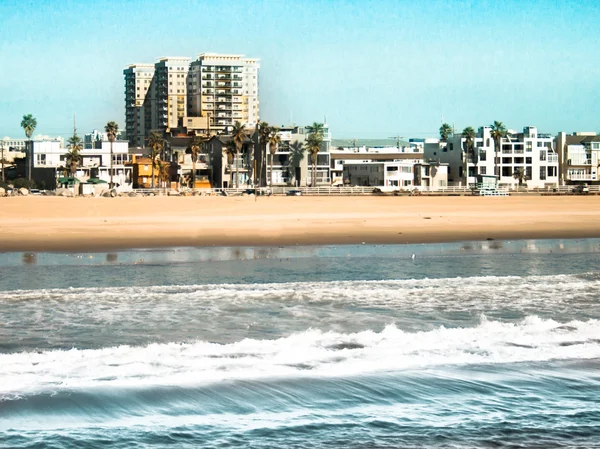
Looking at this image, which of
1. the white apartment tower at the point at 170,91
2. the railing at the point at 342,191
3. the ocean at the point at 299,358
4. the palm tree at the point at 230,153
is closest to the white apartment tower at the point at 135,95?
the white apartment tower at the point at 170,91

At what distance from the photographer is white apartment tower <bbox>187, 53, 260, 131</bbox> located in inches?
6565

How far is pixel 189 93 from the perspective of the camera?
172 metres

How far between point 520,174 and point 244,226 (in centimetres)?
7248

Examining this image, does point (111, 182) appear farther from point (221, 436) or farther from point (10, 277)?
point (221, 436)

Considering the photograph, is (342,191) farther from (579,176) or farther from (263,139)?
(579,176)

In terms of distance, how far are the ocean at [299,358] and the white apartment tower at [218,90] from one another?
149 meters

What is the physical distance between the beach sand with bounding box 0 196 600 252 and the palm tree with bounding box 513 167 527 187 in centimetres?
5596

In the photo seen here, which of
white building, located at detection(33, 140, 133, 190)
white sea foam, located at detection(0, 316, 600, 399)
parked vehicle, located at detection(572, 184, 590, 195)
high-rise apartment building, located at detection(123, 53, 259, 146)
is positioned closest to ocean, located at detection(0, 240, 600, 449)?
white sea foam, located at detection(0, 316, 600, 399)

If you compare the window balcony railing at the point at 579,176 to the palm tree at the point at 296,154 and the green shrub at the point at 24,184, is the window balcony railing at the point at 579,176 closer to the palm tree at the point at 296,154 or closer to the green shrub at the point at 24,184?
the palm tree at the point at 296,154

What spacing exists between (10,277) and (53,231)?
37.5 ft

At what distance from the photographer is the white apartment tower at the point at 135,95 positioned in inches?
7249

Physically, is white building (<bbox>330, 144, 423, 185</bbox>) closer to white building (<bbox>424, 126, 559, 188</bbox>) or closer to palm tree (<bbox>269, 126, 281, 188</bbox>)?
white building (<bbox>424, 126, 559, 188</bbox>)

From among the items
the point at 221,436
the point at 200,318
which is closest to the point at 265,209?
the point at 200,318

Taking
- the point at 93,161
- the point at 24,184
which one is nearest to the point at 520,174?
the point at 93,161
